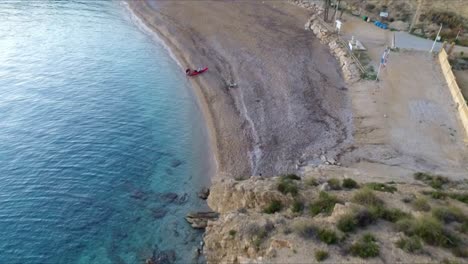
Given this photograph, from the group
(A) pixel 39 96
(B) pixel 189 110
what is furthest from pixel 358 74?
(A) pixel 39 96

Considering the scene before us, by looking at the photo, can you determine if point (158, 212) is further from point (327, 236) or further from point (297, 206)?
point (327, 236)

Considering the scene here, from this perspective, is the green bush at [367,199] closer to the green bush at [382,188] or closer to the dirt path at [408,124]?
the green bush at [382,188]

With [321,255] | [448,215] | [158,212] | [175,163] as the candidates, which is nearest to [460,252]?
[448,215]

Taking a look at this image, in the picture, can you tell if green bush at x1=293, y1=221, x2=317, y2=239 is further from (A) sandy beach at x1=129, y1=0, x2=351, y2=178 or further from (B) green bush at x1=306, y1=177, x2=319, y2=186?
(A) sandy beach at x1=129, y1=0, x2=351, y2=178

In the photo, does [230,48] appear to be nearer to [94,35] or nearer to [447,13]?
[94,35]

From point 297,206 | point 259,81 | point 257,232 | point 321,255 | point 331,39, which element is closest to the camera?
point 321,255
